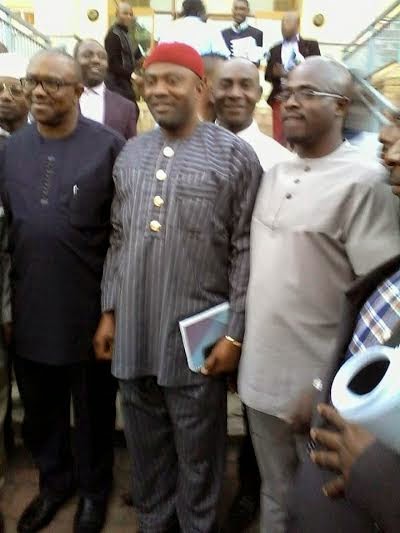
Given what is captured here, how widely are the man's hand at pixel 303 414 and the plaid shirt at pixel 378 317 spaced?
291mm

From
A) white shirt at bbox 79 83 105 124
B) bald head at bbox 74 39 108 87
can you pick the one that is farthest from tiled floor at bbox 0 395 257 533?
bald head at bbox 74 39 108 87

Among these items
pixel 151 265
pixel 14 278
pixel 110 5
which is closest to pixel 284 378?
pixel 151 265

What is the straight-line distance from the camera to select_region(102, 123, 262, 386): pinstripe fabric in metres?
2.11

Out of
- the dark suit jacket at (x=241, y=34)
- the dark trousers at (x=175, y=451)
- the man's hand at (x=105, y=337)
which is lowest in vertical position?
the dark trousers at (x=175, y=451)

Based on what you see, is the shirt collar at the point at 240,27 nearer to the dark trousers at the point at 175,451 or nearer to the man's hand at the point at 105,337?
the man's hand at the point at 105,337

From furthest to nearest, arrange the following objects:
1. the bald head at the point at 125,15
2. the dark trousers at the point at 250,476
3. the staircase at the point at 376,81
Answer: the bald head at the point at 125,15 → the dark trousers at the point at 250,476 → the staircase at the point at 376,81

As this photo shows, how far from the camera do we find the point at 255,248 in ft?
6.70

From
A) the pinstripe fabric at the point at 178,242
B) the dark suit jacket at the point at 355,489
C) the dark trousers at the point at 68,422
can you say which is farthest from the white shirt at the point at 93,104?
the dark suit jacket at the point at 355,489

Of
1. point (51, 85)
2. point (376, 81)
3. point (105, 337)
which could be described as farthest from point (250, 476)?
point (376, 81)

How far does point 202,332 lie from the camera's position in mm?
2176

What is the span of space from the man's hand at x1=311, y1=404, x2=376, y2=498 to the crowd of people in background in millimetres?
199

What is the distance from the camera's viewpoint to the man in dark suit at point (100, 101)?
3.88 m

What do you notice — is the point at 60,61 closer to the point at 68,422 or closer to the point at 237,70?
the point at 237,70

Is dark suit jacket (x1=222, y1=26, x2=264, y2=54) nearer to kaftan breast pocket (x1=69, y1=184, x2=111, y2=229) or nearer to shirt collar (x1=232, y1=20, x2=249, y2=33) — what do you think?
shirt collar (x1=232, y1=20, x2=249, y2=33)
